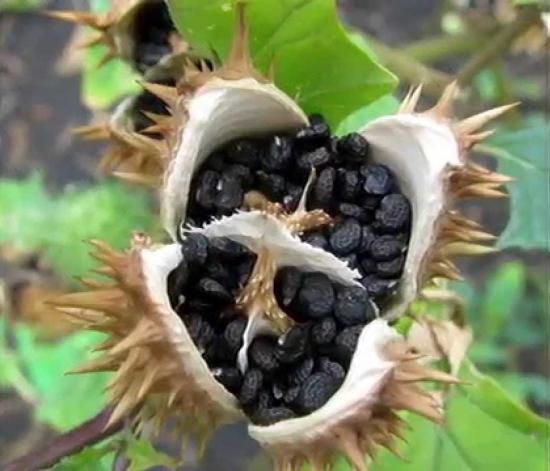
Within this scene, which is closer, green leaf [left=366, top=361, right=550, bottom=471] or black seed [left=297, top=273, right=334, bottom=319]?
black seed [left=297, top=273, right=334, bottom=319]

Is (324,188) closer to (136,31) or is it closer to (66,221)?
(136,31)

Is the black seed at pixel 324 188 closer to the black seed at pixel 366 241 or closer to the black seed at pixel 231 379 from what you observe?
the black seed at pixel 366 241

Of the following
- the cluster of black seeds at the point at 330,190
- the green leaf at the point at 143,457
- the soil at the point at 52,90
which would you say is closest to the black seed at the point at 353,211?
the cluster of black seeds at the point at 330,190

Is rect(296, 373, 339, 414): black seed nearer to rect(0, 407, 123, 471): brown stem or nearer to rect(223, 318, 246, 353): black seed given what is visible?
rect(223, 318, 246, 353): black seed

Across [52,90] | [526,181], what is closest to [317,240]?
[526,181]

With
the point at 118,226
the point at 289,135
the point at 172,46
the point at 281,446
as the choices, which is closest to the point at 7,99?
the point at 118,226

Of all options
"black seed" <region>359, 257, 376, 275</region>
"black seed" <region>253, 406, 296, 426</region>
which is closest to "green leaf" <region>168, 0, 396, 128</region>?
"black seed" <region>359, 257, 376, 275</region>

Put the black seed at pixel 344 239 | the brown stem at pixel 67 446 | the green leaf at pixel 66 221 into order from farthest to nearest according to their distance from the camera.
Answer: the green leaf at pixel 66 221 → the brown stem at pixel 67 446 → the black seed at pixel 344 239
